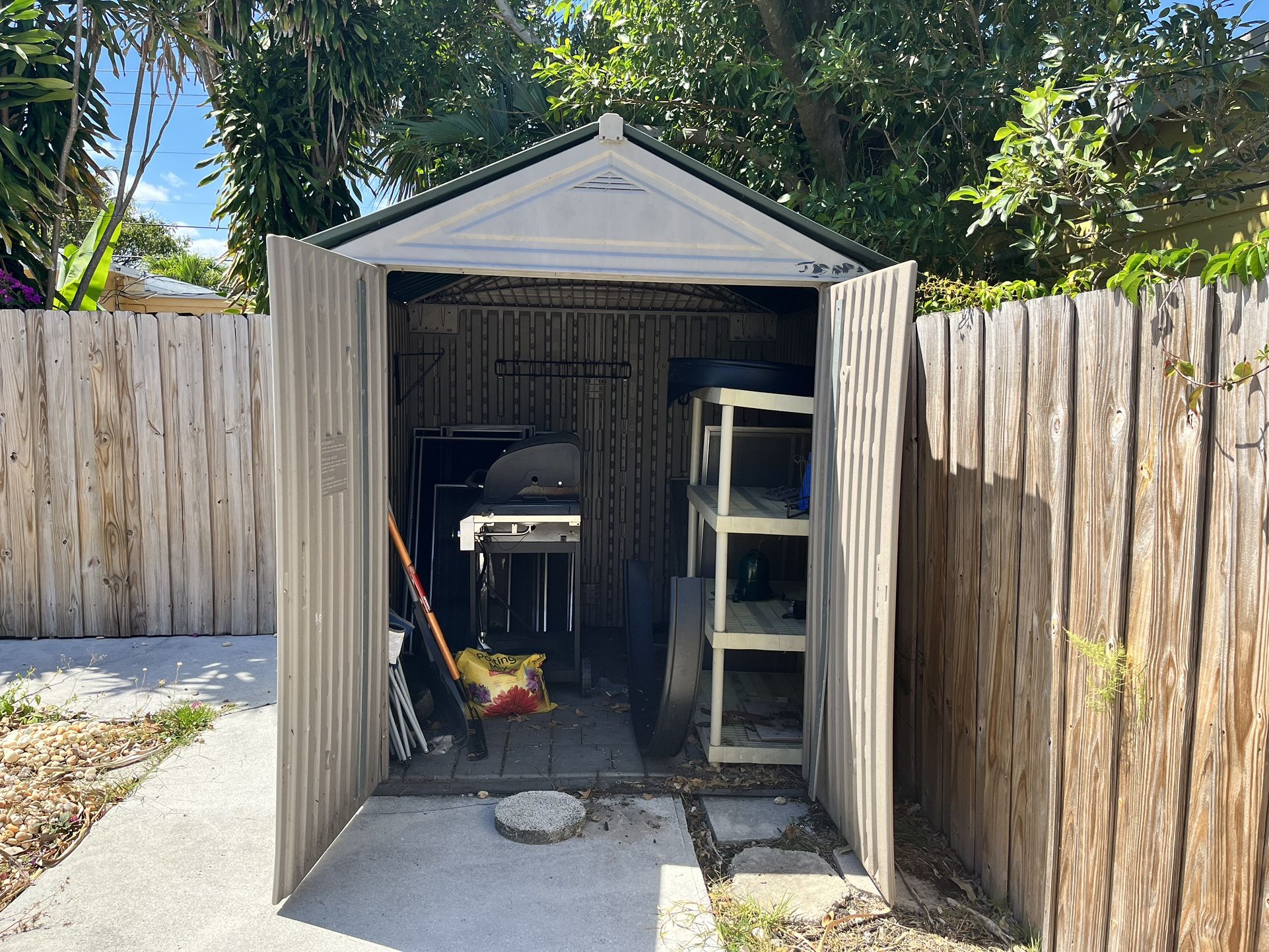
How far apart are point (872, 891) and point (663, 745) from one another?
3.92 feet

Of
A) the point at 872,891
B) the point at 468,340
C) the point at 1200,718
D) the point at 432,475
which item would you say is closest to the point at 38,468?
the point at 432,475

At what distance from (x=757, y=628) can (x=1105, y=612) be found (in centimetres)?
189

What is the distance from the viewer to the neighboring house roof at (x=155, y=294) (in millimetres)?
13023

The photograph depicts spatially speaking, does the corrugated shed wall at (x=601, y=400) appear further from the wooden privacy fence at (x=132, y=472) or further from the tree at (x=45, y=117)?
the tree at (x=45, y=117)

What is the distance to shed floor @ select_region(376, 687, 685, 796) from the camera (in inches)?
148

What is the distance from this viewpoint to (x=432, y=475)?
6.32 m

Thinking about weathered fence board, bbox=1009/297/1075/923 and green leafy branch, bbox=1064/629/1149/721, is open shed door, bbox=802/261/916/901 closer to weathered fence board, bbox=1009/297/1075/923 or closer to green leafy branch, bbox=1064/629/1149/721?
weathered fence board, bbox=1009/297/1075/923

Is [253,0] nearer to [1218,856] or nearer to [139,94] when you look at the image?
[139,94]

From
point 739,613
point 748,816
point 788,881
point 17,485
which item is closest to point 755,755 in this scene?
point 748,816

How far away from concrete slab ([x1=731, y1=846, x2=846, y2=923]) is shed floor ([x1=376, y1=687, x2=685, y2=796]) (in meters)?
0.73

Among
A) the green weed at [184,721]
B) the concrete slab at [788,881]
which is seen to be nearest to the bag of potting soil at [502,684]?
the green weed at [184,721]

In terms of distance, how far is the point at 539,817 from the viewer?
333 centimetres

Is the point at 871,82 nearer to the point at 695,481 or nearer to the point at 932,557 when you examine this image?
the point at 695,481

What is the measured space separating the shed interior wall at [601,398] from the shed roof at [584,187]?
3.01 metres
